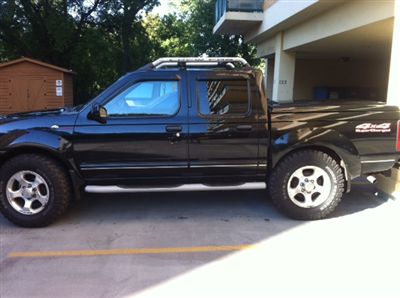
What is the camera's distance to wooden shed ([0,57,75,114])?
15148 mm

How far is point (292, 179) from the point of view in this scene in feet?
17.7

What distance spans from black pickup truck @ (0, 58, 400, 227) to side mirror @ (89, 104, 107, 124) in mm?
12

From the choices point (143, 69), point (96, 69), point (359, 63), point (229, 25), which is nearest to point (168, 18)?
point (96, 69)

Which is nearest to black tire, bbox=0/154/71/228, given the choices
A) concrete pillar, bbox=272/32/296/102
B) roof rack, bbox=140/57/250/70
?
roof rack, bbox=140/57/250/70

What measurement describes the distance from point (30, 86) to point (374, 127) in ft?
42.2

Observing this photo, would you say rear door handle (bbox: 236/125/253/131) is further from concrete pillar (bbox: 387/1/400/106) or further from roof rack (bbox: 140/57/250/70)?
concrete pillar (bbox: 387/1/400/106)

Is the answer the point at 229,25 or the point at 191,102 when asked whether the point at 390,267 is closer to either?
the point at 191,102

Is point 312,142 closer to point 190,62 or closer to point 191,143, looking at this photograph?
point 191,143

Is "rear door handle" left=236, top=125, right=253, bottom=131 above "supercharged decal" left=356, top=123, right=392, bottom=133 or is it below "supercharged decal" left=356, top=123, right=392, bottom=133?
below

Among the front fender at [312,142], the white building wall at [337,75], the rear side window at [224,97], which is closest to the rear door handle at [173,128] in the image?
the rear side window at [224,97]

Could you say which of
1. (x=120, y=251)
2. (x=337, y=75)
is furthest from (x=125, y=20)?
(x=120, y=251)

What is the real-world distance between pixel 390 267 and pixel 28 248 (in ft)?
11.9

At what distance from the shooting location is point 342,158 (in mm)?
5391

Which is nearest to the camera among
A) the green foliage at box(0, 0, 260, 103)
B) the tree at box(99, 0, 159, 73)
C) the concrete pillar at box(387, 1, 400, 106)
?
the concrete pillar at box(387, 1, 400, 106)
